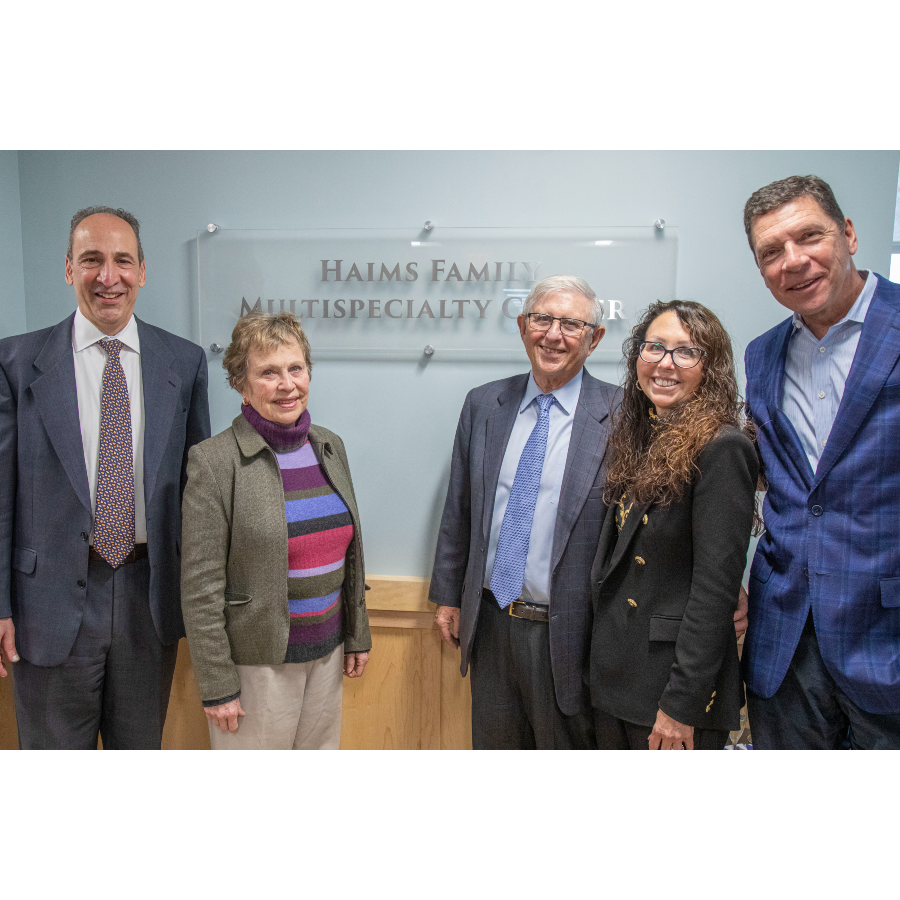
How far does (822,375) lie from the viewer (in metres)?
1.68

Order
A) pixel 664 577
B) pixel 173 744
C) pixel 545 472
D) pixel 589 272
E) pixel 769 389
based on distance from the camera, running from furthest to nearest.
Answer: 1. pixel 173 744
2. pixel 589 272
3. pixel 545 472
4. pixel 769 389
5. pixel 664 577

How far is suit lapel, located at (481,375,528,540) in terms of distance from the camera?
196 centimetres

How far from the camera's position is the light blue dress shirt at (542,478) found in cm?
188

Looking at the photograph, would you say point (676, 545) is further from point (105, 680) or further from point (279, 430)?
point (105, 680)

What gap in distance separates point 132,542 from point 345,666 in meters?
0.76

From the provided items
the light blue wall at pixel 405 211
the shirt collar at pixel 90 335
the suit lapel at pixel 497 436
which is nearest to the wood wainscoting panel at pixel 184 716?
the light blue wall at pixel 405 211

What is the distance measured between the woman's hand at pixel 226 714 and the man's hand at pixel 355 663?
332 millimetres

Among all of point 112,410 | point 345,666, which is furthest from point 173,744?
point 112,410

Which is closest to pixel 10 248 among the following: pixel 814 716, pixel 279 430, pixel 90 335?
pixel 90 335

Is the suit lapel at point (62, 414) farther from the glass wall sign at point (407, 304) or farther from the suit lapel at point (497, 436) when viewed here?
the suit lapel at point (497, 436)

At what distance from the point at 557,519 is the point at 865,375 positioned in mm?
865

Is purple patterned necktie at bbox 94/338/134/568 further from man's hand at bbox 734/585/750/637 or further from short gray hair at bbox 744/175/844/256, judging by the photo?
short gray hair at bbox 744/175/844/256

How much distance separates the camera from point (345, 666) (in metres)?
1.99

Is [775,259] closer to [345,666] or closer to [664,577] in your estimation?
[664,577]
